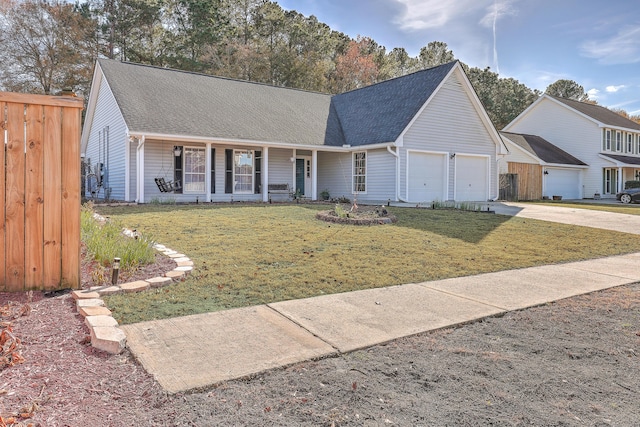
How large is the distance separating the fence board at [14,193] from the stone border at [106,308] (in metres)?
0.58

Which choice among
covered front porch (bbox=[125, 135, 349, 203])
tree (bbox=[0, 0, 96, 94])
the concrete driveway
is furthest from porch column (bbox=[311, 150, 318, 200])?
tree (bbox=[0, 0, 96, 94])

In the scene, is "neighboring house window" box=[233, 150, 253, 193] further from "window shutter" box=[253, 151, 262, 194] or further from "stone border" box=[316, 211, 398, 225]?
"stone border" box=[316, 211, 398, 225]

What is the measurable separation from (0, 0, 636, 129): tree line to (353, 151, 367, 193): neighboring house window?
16025 mm

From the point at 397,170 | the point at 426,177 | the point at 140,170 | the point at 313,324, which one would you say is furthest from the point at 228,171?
the point at 313,324

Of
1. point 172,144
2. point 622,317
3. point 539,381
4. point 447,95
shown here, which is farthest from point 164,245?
point 447,95

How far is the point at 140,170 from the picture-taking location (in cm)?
1425

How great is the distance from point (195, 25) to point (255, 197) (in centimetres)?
1968

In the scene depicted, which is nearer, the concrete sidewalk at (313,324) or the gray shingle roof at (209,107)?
the concrete sidewalk at (313,324)

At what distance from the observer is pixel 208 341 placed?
3043mm

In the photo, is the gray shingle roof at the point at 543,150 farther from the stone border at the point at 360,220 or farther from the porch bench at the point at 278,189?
the stone border at the point at 360,220

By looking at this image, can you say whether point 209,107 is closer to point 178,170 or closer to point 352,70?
point 178,170

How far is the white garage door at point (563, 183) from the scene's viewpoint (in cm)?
2723

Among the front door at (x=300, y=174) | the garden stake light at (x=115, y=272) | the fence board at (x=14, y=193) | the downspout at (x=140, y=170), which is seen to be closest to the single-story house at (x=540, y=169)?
the front door at (x=300, y=174)

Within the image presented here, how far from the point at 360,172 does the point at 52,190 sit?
15.6 m
